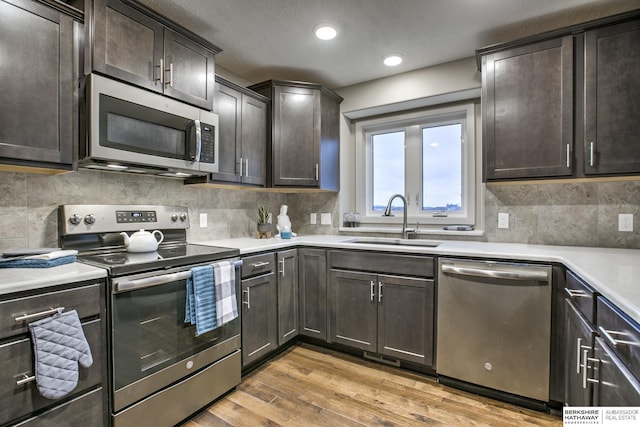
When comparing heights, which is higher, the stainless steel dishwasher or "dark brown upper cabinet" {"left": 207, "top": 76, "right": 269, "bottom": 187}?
"dark brown upper cabinet" {"left": 207, "top": 76, "right": 269, "bottom": 187}

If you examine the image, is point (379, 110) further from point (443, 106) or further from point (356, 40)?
point (356, 40)

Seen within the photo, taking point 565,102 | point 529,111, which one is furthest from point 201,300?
point 565,102

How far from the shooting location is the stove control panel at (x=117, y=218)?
1753 mm

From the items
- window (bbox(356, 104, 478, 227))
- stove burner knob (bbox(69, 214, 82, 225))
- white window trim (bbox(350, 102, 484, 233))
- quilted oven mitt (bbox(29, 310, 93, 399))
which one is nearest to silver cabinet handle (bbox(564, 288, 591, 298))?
white window trim (bbox(350, 102, 484, 233))

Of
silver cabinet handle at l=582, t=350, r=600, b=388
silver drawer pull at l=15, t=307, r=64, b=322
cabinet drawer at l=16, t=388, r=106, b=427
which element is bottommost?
cabinet drawer at l=16, t=388, r=106, b=427

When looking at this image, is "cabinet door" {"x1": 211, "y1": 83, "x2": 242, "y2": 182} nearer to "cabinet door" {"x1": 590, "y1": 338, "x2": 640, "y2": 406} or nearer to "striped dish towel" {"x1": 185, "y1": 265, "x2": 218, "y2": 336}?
"striped dish towel" {"x1": 185, "y1": 265, "x2": 218, "y2": 336}

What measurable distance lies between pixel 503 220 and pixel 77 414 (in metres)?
2.84

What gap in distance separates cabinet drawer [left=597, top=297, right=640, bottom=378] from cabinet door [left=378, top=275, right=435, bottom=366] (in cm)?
104

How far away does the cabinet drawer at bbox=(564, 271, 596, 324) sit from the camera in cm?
127

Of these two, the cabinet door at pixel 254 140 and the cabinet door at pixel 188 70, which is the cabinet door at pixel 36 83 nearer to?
the cabinet door at pixel 188 70

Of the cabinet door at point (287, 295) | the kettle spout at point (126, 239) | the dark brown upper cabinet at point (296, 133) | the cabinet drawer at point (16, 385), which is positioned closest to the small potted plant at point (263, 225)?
the dark brown upper cabinet at point (296, 133)

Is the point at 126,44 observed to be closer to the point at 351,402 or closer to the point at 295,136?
the point at 295,136

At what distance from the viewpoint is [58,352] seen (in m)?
1.18

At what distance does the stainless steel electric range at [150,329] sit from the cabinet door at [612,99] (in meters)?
2.34
